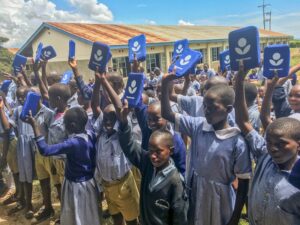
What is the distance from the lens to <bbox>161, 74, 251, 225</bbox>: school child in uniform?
2148 millimetres

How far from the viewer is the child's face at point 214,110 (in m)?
2.20

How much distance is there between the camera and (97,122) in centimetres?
312

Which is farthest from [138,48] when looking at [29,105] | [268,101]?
[268,101]

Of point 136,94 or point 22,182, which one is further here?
point 22,182

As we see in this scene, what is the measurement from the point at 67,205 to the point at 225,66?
2778mm

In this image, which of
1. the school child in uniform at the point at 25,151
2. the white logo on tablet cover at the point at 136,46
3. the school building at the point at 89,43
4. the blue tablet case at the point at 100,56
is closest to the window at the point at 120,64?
the school building at the point at 89,43

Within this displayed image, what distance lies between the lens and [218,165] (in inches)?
85.9

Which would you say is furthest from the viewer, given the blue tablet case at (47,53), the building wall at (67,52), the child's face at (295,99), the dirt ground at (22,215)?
the building wall at (67,52)

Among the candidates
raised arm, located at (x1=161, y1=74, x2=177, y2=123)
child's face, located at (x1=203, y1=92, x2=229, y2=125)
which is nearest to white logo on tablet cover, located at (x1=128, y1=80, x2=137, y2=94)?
raised arm, located at (x1=161, y1=74, x2=177, y2=123)

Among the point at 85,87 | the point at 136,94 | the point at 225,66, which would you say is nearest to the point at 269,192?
the point at 136,94

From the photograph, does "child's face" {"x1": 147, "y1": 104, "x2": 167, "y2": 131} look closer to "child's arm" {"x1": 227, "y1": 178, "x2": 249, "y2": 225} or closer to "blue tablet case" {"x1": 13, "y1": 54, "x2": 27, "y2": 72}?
"child's arm" {"x1": 227, "y1": 178, "x2": 249, "y2": 225}

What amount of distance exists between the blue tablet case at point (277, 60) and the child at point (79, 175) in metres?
1.62

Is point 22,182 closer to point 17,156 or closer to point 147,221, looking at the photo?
point 17,156

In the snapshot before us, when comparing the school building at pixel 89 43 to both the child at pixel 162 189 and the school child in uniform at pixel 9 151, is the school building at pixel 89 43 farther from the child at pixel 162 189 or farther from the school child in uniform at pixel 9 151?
the child at pixel 162 189
